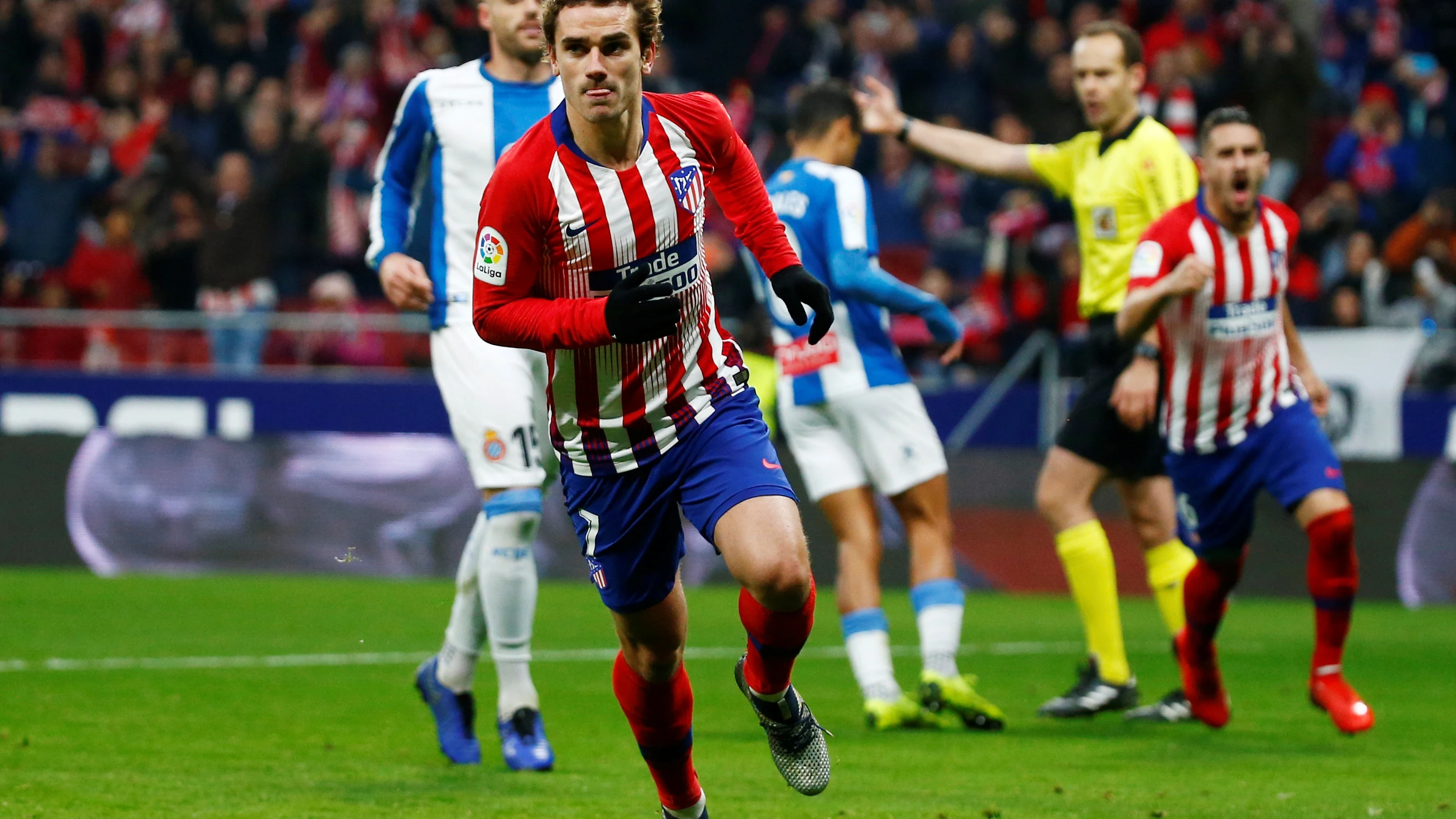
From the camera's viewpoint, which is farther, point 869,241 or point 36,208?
point 36,208

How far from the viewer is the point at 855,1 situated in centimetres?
1955

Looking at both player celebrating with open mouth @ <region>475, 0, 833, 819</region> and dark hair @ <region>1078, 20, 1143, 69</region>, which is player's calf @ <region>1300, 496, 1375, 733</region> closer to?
dark hair @ <region>1078, 20, 1143, 69</region>

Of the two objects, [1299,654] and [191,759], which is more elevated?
[191,759]

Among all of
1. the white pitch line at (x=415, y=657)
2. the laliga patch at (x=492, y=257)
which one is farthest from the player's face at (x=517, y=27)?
the white pitch line at (x=415, y=657)

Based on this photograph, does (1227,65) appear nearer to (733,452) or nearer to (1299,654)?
(1299,654)

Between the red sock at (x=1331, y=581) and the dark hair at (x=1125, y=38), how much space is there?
221 centimetres

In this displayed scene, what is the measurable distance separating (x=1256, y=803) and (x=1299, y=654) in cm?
453

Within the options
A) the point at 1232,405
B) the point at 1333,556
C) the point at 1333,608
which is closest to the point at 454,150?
the point at 1232,405

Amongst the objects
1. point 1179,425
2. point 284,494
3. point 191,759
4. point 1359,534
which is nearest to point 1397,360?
point 1359,534

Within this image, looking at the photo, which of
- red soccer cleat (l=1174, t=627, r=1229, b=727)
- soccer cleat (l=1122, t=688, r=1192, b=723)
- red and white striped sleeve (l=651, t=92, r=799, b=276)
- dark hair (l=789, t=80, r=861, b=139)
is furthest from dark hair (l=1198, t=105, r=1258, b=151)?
red and white striped sleeve (l=651, t=92, r=799, b=276)

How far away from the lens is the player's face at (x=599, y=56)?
14.2ft

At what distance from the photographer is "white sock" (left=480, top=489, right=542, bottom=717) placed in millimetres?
5961

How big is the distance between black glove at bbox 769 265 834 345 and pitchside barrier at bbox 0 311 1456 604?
8.25 m

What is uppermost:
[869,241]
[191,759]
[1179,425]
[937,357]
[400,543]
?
[869,241]
